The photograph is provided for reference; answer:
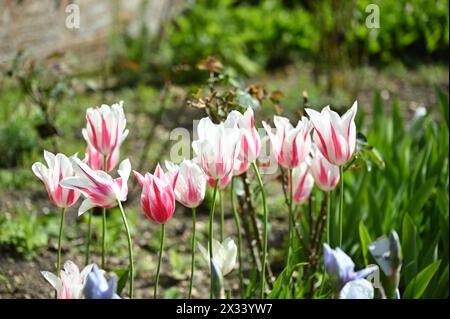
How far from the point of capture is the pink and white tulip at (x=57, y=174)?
178 cm

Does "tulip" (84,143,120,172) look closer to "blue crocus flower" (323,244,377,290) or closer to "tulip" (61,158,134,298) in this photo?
"tulip" (61,158,134,298)

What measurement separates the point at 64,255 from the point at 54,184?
1.45 m

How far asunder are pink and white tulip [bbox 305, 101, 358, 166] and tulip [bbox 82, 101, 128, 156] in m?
0.46

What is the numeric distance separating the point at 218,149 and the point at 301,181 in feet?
2.09

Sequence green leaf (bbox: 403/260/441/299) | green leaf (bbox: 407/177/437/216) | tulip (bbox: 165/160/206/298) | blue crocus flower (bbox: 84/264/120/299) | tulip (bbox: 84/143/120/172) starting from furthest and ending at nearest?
green leaf (bbox: 407/177/437/216) < green leaf (bbox: 403/260/441/299) < tulip (bbox: 84/143/120/172) < tulip (bbox: 165/160/206/298) < blue crocus flower (bbox: 84/264/120/299)

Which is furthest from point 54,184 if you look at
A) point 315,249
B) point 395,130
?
point 395,130

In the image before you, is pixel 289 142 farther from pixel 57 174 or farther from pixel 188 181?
pixel 57 174

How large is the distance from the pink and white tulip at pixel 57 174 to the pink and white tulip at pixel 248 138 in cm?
38

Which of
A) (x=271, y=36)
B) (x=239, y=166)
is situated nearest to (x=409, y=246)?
(x=239, y=166)

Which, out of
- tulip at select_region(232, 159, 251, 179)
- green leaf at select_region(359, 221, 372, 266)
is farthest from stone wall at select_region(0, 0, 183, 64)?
tulip at select_region(232, 159, 251, 179)

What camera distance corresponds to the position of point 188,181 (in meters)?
1.75

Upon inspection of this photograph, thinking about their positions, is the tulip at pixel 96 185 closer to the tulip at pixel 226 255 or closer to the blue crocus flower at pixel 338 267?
the tulip at pixel 226 255

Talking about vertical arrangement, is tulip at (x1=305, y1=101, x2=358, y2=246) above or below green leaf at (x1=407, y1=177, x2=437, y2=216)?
above

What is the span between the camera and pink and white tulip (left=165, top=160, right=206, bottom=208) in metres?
1.74
